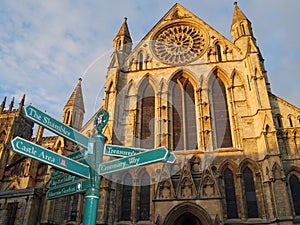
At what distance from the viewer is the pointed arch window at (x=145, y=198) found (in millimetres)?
13598

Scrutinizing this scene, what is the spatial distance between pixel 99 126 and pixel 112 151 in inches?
27.5

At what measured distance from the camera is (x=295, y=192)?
12773mm

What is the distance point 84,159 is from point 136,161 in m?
1.19

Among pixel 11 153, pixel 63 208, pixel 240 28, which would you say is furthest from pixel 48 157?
pixel 11 153

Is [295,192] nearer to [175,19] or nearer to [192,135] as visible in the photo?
[192,135]

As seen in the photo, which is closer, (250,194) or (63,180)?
(63,180)

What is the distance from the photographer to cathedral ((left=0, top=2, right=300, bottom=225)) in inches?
499

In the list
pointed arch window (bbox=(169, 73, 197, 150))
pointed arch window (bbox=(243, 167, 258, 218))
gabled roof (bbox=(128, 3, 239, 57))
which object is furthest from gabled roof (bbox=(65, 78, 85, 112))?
pointed arch window (bbox=(243, 167, 258, 218))

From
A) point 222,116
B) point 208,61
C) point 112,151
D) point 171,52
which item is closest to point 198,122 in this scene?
point 222,116

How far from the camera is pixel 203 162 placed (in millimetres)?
14086

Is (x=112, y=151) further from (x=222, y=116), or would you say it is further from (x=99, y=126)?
(x=222, y=116)

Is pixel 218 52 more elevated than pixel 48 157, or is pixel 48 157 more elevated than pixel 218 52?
pixel 218 52

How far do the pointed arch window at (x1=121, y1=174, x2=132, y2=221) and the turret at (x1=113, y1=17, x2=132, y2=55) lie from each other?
31.6 ft

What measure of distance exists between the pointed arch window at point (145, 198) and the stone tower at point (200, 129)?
0.17 feet
